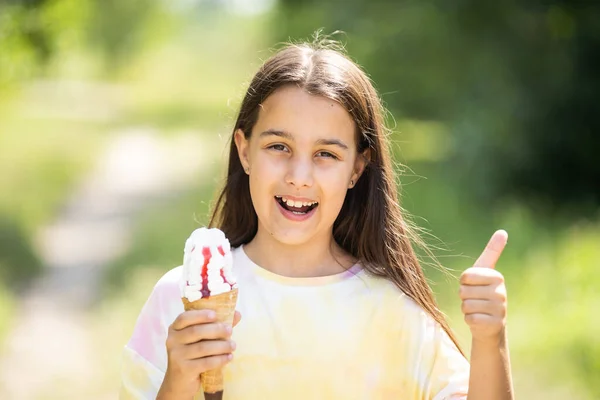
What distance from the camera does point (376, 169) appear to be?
330 cm

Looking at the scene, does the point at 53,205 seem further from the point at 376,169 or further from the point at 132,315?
the point at 376,169

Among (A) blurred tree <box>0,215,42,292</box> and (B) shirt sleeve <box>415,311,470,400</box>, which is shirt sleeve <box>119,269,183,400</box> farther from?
(A) blurred tree <box>0,215,42,292</box>

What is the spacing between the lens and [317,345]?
118 inches

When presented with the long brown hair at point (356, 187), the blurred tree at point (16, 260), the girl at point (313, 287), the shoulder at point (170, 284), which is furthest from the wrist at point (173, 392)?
the blurred tree at point (16, 260)

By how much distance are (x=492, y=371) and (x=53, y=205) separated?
12.7m

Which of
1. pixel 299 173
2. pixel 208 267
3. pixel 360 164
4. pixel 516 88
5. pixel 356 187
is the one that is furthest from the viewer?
pixel 516 88

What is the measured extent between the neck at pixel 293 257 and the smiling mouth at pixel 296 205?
0.47 ft

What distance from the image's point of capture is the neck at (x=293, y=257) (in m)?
3.14

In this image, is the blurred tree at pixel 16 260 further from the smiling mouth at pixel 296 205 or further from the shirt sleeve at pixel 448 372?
the shirt sleeve at pixel 448 372

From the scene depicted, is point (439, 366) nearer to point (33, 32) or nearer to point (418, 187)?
point (33, 32)

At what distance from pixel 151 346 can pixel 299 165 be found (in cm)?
71

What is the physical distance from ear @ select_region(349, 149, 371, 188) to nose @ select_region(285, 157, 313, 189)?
0.87 feet

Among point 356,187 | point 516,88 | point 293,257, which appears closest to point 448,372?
point 293,257

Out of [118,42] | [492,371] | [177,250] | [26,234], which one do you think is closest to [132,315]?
[177,250]
